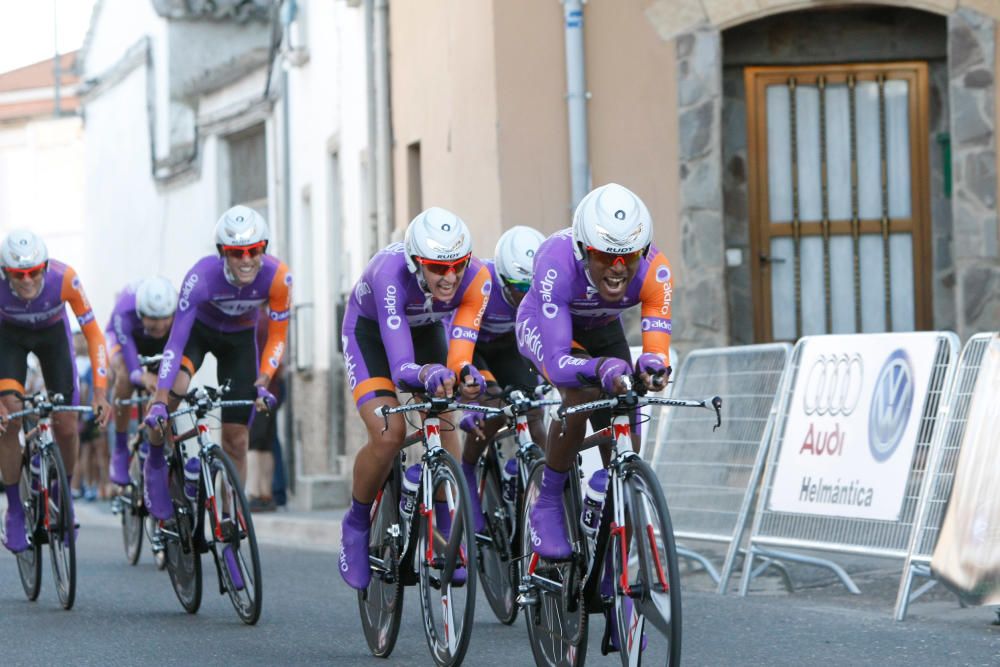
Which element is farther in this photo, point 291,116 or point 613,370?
point 291,116

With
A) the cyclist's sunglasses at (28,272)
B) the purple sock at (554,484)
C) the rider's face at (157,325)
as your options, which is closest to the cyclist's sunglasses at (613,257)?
the purple sock at (554,484)

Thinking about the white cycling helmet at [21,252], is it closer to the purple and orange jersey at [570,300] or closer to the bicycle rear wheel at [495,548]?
the bicycle rear wheel at [495,548]

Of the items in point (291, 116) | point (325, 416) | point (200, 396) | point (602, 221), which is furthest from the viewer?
point (291, 116)

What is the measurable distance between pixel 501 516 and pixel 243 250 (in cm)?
227

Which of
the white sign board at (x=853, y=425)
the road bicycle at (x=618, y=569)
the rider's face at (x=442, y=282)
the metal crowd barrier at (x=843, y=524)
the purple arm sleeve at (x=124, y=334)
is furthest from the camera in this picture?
the purple arm sleeve at (x=124, y=334)

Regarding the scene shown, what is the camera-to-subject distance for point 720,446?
11.8m

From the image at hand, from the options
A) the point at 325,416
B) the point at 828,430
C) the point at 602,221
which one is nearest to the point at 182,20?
the point at 325,416

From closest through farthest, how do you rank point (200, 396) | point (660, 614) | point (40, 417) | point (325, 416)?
point (660, 614) → point (200, 396) → point (40, 417) → point (325, 416)

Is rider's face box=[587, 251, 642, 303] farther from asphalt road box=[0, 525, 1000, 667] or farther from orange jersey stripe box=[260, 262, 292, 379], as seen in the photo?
orange jersey stripe box=[260, 262, 292, 379]

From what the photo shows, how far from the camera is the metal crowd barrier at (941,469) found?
378 inches

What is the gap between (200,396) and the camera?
1060cm

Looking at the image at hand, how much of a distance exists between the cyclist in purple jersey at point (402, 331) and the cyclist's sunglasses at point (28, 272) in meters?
3.13

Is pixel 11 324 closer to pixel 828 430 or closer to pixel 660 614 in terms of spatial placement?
pixel 828 430

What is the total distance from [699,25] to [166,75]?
20.0 meters
